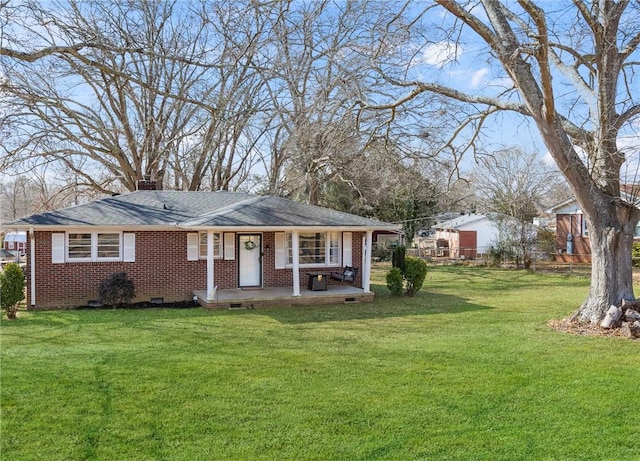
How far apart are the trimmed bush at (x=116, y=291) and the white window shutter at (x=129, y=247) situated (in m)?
0.62

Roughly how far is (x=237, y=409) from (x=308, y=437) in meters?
1.01

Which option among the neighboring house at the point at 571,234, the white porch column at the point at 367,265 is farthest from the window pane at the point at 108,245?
the neighboring house at the point at 571,234

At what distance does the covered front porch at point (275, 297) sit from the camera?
12672 mm

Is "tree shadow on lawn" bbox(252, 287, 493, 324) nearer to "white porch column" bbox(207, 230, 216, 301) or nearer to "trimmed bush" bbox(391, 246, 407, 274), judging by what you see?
"white porch column" bbox(207, 230, 216, 301)

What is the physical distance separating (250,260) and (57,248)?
5.15m

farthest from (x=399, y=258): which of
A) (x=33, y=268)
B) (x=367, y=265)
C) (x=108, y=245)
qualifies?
(x=33, y=268)

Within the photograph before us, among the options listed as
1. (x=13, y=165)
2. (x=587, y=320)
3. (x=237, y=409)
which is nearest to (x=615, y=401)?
(x=237, y=409)

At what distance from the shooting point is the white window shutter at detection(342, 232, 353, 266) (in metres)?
15.5

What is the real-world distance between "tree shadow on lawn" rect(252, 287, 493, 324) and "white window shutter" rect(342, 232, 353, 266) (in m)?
1.53

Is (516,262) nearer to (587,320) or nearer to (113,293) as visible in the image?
(587,320)

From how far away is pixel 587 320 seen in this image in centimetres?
1041

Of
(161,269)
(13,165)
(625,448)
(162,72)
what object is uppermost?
(162,72)

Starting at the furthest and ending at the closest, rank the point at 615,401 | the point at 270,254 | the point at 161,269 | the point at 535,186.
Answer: the point at 535,186, the point at 270,254, the point at 161,269, the point at 615,401

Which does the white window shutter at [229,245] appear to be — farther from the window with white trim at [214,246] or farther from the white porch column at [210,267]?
the white porch column at [210,267]
